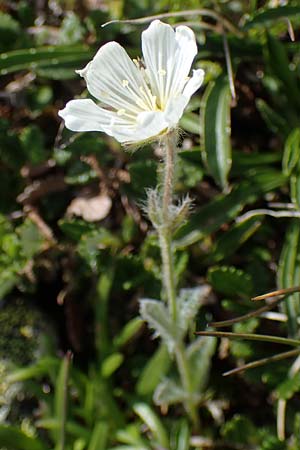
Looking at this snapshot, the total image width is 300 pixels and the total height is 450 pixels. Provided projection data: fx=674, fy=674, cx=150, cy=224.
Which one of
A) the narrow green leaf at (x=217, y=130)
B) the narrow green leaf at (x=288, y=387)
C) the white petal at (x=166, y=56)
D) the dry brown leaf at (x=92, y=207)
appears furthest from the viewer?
the dry brown leaf at (x=92, y=207)

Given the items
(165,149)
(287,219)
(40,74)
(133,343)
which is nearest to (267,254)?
(287,219)

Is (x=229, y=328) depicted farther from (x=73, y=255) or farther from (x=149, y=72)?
(x=149, y=72)

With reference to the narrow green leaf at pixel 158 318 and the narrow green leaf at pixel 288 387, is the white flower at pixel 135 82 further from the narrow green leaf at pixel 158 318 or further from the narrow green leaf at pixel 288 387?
the narrow green leaf at pixel 288 387

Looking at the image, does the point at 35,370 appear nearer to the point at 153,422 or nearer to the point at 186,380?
the point at 153,422

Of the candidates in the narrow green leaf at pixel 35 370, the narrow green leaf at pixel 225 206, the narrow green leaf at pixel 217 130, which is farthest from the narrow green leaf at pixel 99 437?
the narrow green leaf at pixel 217 130

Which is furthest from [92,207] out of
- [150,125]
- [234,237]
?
[150,125]

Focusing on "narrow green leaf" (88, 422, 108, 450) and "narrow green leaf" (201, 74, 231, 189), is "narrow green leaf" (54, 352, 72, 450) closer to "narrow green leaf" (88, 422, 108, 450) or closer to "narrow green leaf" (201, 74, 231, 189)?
"narrow green leaf" (88, 422, 108, 450)
